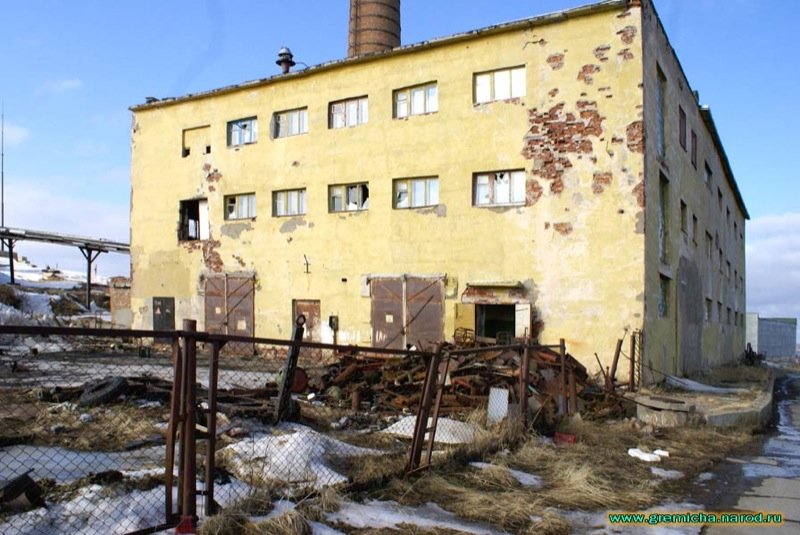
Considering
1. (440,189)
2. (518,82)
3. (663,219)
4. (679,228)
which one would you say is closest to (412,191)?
(440,189)

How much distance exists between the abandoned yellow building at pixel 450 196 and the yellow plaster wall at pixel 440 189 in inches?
2.0

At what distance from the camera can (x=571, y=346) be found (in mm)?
15531

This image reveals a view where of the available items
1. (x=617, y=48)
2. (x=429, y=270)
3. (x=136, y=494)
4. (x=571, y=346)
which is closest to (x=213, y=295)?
(x=429, y=270)

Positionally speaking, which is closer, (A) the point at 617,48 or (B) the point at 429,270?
(A) the point at 617,48

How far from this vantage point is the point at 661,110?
1728 cm

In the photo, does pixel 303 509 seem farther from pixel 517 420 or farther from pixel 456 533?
pixel 517 420

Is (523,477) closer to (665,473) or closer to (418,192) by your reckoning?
(665,473)

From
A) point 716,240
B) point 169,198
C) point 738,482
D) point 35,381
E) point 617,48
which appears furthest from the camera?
point 716,240

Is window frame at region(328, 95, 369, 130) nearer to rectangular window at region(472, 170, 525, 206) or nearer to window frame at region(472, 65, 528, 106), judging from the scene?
window frame at region(472, 65, 528, 106)

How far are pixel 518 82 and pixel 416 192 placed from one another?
4252 millimetres

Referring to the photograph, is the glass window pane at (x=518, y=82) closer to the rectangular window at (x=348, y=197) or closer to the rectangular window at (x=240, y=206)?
the rectangular window at (x=348, y=197)

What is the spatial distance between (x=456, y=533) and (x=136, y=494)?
8.15 feet

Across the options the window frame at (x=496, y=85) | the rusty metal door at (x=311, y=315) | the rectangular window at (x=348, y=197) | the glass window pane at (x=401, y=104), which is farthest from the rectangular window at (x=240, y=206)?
the window frame at (x=496, y=85)

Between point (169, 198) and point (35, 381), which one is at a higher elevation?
point (169, 198)
